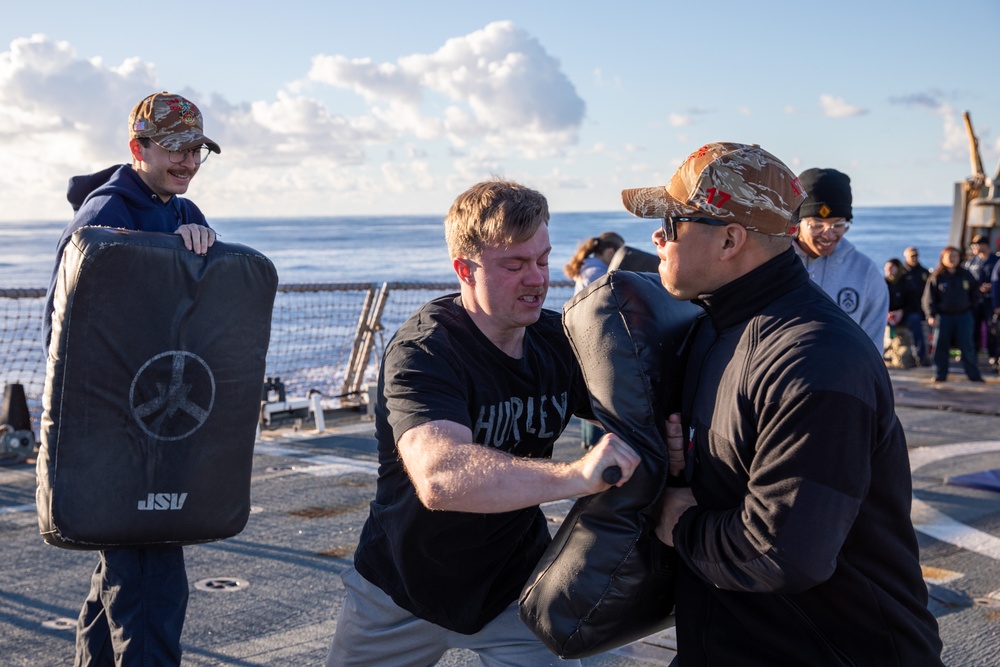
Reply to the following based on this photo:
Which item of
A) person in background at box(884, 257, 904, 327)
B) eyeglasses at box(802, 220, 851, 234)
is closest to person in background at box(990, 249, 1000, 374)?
person in background at box(884, 257, 904, 327)

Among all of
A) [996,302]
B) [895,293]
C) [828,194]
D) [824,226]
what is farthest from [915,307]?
[828,194]

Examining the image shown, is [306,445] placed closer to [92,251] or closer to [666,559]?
[92,251]

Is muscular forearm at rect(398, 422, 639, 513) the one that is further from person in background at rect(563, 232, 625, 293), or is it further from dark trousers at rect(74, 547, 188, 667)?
person in background at rect(563, 232, 625, 293)

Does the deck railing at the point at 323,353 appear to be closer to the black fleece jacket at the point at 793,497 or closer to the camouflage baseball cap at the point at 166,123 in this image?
the camouflage baseball cap at the point at 166,123

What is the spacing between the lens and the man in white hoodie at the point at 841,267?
5273 millimetres

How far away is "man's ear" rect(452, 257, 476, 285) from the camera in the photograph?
284 centimetres

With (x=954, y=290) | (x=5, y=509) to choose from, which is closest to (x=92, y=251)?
(x=5, y=509)

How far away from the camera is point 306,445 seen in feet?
28.8

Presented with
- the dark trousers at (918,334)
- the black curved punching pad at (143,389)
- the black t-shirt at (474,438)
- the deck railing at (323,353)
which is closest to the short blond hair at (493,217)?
the black t-shirt at (474,438)

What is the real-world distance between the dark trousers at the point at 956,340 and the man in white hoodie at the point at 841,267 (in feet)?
28.4

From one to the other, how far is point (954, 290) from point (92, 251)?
12.9 meters

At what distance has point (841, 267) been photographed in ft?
18.6

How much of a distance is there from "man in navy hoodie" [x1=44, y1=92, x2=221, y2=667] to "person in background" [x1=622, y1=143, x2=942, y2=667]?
1829mm

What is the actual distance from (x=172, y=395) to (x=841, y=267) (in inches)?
149
